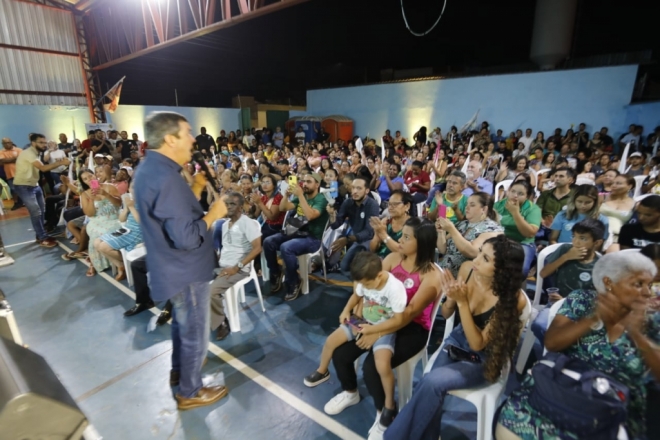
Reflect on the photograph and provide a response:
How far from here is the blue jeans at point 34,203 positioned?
5020 mm

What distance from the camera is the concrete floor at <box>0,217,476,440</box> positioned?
6.66ft

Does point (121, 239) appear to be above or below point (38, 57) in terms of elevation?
below

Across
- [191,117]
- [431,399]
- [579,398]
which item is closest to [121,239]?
[431,399]

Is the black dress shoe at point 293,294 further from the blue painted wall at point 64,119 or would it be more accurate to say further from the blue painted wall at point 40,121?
the blue painted wall at point 40,121

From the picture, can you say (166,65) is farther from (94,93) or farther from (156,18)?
(156,18)

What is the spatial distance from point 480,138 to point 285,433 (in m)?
9.17

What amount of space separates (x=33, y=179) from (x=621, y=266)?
6.66 metres

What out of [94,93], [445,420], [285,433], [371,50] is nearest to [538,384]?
[445,420]

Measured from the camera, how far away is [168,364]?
2.58 m

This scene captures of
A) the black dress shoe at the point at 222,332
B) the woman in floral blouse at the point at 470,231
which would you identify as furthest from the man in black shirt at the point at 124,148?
the woman in floral blouse at the point at 470,231

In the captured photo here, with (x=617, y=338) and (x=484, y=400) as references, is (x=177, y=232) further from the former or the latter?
(x=617, y=338)

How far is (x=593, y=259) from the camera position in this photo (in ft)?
7.61

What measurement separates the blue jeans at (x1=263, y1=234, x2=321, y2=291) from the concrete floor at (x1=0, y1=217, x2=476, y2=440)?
0.84 ft

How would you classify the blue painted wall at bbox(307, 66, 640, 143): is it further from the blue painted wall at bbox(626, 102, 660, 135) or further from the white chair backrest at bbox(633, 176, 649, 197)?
the white chair backrest at bbox(633, 176, 649, 197)
